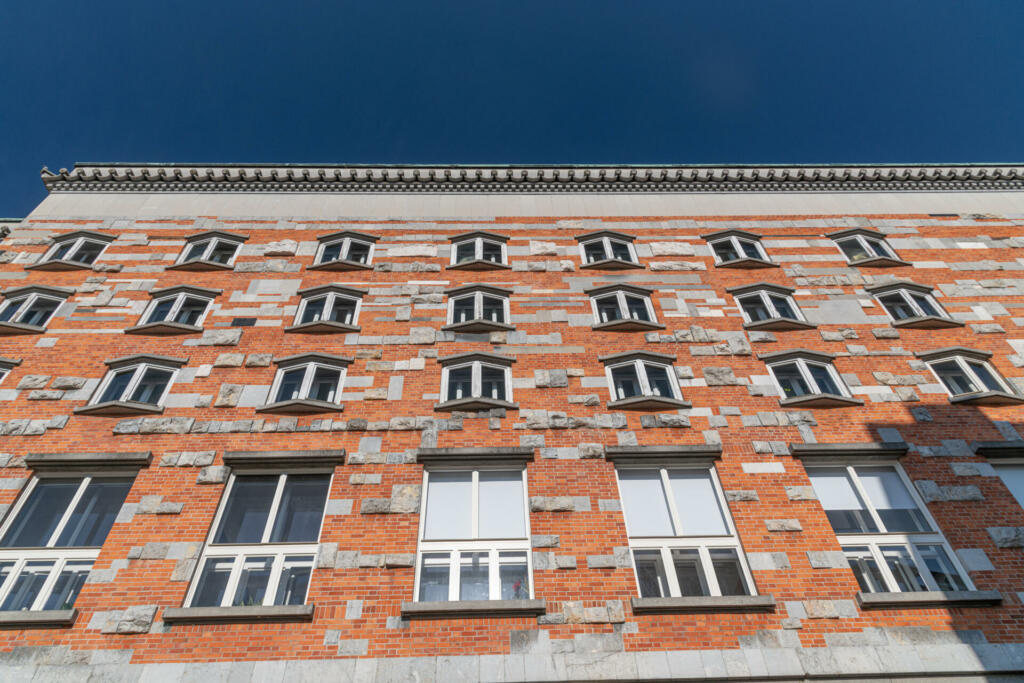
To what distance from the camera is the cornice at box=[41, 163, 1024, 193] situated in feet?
70.1

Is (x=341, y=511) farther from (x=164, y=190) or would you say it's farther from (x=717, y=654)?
(x=164, y=190)

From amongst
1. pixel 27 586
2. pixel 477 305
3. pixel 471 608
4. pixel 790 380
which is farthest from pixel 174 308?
pixel 790 380

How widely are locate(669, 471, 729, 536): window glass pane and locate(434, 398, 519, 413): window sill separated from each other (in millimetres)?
4174

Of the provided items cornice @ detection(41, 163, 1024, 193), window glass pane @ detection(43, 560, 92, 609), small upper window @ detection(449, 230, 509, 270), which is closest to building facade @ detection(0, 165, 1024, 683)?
window glass pane @ detection(43, 560, 92, 609)

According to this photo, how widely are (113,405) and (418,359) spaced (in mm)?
7237

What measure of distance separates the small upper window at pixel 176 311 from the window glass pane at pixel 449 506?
27.6 feet

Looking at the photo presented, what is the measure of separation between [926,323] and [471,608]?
14.9 metres

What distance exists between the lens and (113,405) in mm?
13805

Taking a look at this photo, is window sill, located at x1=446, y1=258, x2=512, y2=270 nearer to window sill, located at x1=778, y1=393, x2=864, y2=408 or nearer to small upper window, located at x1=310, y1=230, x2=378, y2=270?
small upper window, located at x1=310, y1=230, x2=378, y2=270

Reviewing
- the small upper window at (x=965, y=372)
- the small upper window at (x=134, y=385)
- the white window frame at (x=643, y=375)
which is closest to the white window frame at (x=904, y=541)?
the small upper window at (x=965, y=372)

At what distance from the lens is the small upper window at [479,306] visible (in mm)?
16688

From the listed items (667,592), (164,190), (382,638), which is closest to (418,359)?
(382,638)

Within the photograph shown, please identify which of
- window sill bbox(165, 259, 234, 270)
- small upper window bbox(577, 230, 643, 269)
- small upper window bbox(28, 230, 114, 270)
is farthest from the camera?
small upper window bbox(577, 230, 643, 269)

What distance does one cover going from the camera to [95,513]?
1231 cm
